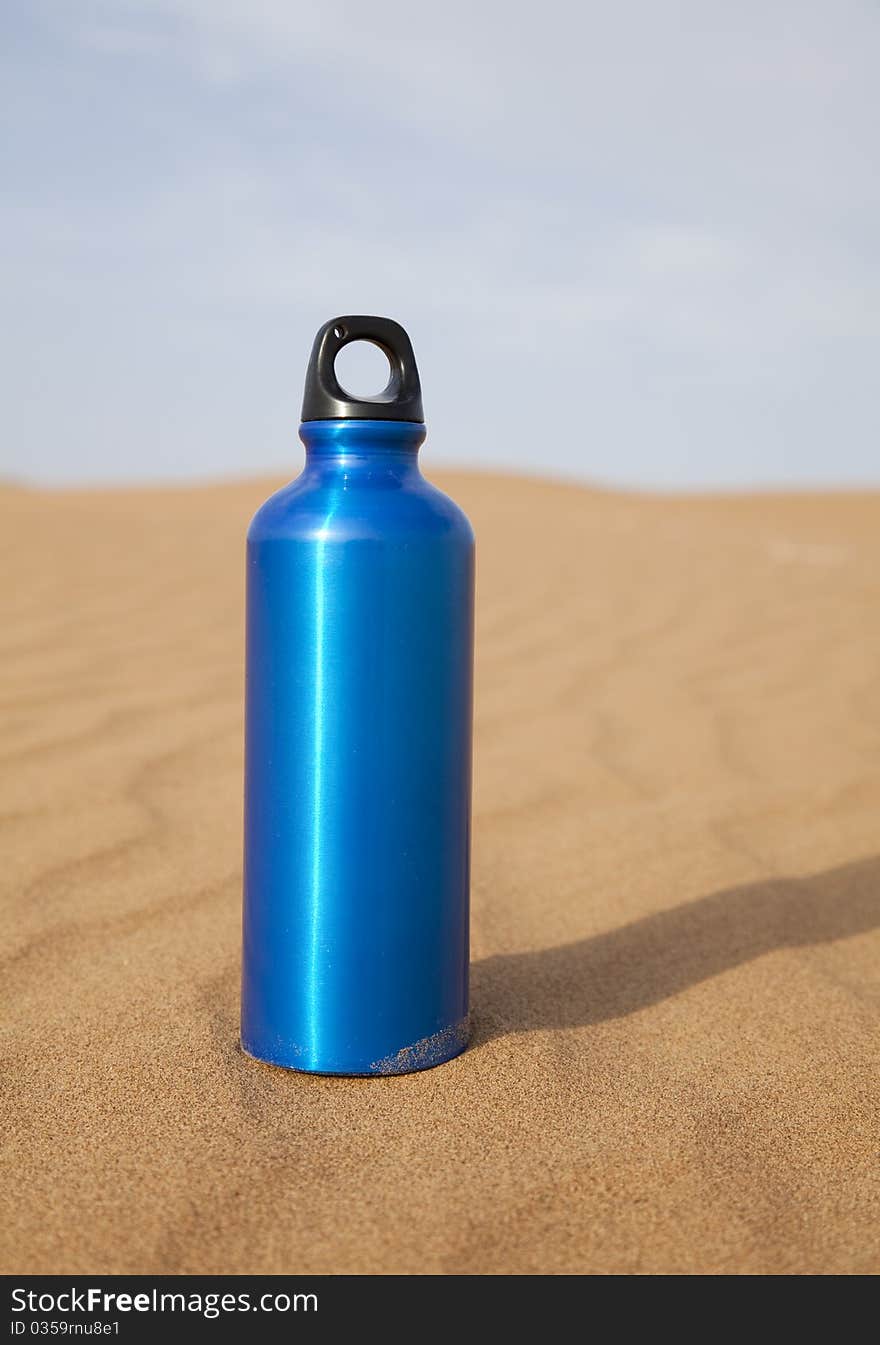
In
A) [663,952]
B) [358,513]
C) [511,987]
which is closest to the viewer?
[358,513]

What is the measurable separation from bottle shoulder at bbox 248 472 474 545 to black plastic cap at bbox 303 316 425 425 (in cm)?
9

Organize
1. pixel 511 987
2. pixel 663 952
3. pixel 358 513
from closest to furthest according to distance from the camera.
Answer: pixel 358 513, pixel 511 987, pixel 663 952

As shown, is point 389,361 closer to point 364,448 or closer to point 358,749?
point 364,448

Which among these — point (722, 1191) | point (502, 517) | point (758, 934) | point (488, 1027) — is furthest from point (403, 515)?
point (502, 517)

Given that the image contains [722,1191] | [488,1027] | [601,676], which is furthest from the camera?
[601,676]

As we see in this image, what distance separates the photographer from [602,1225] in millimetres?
1390

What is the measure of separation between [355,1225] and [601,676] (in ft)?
10.9

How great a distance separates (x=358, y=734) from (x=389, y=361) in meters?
0.49

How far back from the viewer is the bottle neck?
1676 mm

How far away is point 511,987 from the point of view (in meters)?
2.06

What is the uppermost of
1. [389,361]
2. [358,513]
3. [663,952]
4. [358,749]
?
[389,361]

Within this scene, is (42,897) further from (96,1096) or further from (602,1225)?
(602,1225)

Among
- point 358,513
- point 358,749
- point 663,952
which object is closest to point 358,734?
point 358,749

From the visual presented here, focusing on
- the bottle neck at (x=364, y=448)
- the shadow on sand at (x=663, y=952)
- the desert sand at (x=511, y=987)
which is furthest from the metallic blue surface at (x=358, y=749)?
the shadow on sand at (x=663, y=952)
